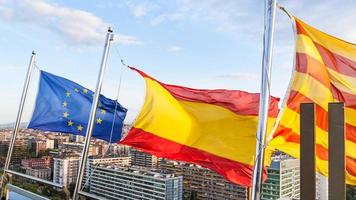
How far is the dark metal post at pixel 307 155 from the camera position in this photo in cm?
219

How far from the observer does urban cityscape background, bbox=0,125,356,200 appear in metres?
9.27

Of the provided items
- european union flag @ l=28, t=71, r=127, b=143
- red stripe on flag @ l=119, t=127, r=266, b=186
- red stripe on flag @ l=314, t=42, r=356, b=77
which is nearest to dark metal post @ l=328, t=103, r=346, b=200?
red stripe on flag @ l=314, t=42, r=356, b=77

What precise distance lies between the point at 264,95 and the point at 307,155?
772mm

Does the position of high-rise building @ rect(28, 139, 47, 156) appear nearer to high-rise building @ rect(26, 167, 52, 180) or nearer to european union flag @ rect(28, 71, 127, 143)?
high-rise building @ rect(26, 167, 52, 180)

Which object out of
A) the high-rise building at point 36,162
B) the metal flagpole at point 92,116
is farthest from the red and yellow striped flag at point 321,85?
the high-rise building at point 36,162

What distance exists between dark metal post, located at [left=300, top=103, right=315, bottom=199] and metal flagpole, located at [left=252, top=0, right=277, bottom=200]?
0.55 meters

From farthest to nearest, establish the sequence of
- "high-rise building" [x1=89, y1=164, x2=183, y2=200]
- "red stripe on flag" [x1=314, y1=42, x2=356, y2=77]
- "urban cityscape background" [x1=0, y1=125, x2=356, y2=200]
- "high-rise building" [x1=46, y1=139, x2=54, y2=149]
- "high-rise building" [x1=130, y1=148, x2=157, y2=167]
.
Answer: "high-rise building" [x1=46, y1=139, x2=54, y2=149] < "high-rise building" [x1=130, y1=148, x2=157, y2=167] < "high-rise building" [x1=89, y1=164, x2=183, y2=200] < "urban cityscape background" [x1=0, y1=125, x2=356, y2=200] < "red stripe on flag" [x1=314, y1=42, x2=356, y2=77]

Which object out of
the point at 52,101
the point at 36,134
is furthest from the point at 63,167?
the point at 52,101

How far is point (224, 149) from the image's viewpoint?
12.6 ft

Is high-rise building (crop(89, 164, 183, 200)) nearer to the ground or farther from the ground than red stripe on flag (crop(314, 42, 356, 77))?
nearer to the ground

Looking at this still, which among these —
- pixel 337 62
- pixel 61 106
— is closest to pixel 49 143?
pixel 61 106

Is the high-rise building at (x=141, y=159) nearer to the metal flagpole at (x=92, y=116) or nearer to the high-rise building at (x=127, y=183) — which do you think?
the high-rise building at (x=127, y=183)

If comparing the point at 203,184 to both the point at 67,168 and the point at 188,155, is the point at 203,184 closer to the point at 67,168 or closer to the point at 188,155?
the point at 67,168

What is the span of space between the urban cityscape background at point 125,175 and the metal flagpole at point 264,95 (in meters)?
0.76
